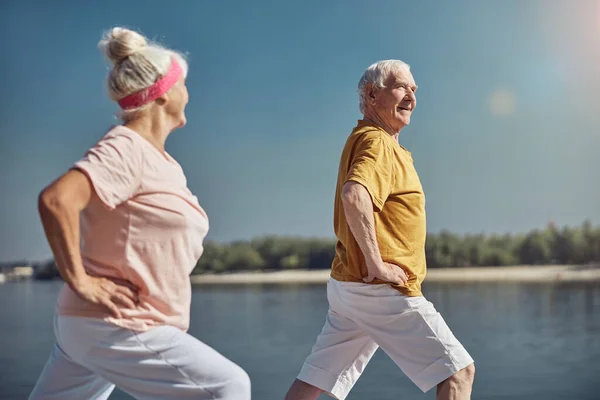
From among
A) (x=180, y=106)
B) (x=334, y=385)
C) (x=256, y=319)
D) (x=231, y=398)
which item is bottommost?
(x=256, y=319)

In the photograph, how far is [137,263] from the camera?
1.75m

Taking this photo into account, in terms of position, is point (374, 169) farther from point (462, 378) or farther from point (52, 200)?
point (52, 200)

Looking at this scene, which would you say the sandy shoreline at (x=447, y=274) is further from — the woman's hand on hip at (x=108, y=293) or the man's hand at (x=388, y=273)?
the woman's hand on hip at (x=108, y=293)

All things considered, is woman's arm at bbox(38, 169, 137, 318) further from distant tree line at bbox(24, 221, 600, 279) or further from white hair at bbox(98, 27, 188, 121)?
distant tree line at bbox(24, 221, 600, 279)

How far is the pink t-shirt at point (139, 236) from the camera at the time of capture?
1737 mm

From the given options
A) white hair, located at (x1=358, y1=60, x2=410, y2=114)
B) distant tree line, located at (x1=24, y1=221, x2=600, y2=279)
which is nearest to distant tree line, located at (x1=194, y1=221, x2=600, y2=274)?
distant tree line, located at (x1=24, y1=221, x2=600, y2=279)

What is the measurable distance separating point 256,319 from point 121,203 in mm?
8602

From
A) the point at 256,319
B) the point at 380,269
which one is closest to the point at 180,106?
the point at 380,269

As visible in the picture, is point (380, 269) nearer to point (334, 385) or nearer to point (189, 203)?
point (334, 385)

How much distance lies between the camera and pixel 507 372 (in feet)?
17.9

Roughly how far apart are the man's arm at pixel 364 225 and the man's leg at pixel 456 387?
335 mm

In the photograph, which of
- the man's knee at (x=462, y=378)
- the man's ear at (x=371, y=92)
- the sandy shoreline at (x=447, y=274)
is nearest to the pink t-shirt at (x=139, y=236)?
the man's knee at (x=462, y=378)

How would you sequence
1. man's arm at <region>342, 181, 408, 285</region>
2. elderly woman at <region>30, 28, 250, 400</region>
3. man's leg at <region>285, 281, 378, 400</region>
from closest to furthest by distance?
elderly woman at <region>30, 28, 250, 400</region>, man's arm at <region>342, 181, 408, 285</region>, man's leg at <region>285, 281, 378, 400</region>

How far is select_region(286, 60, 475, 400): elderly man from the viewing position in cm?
256
